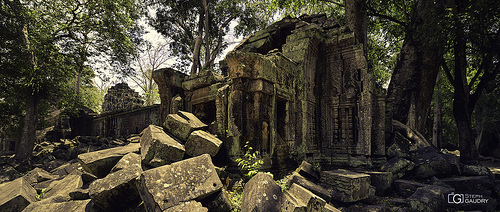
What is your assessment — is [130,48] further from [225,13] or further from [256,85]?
[256,85]

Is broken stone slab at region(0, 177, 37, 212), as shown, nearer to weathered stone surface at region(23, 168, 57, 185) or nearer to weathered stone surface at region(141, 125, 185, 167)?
weathered stone surface at region(23, 168, 57, 185)

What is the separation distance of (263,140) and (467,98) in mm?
9652

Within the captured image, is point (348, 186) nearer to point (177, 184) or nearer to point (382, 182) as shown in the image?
point (382, 182)

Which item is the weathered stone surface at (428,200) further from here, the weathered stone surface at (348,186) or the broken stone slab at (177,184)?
the broken stone slab at (177,184)

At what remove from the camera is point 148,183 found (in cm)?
307

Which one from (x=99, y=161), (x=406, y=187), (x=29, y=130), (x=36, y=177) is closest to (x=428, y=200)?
(x=406, y=187)

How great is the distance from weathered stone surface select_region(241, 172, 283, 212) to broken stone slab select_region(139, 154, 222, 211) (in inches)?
17.4

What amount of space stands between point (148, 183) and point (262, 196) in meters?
1.47

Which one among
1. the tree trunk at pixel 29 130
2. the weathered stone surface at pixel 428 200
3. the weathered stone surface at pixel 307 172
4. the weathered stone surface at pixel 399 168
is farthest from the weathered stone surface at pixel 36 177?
the weathered stone surface at pixel 399 168

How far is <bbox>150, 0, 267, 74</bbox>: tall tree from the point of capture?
56.4ft

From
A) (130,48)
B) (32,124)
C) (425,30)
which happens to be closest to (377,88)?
(425,30)

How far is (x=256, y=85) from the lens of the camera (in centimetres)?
520

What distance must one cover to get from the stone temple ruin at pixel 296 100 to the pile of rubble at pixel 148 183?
0.96m

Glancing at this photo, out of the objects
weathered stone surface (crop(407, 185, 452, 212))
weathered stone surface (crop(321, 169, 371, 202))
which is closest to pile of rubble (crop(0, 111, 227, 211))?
weathered stone surface (crop(321, 169, 371, 202))
